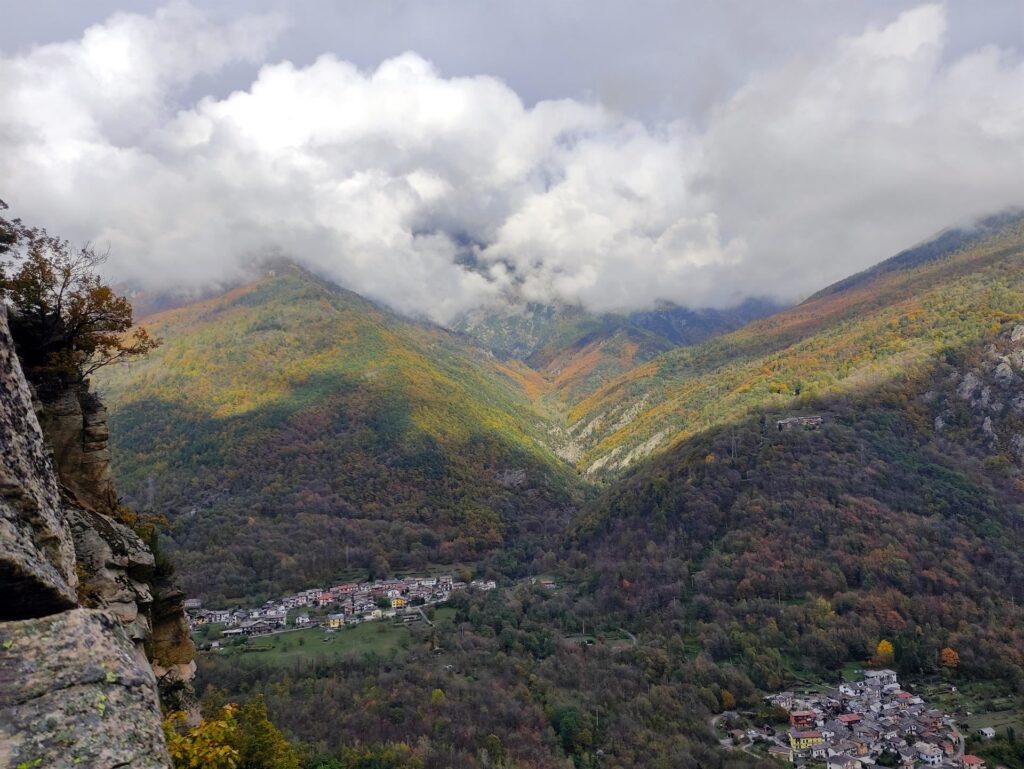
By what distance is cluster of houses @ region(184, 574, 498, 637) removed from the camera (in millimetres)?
81562

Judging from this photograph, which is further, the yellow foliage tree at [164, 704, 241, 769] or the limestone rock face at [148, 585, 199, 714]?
the limestone rock face at [148, 585, 199, 714]

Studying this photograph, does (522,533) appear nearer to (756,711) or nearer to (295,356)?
(756,711)

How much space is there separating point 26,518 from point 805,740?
5832 centimetres

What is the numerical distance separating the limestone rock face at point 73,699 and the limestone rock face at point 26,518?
458mm

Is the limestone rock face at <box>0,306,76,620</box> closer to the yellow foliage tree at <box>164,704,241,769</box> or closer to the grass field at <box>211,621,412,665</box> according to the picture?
the yellow foliage tree at <box>164,704,241,769</box>

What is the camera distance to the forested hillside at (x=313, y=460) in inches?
4414

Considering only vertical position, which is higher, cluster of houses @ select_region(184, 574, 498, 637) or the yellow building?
cluster of houses @ select_region(184, 574, 498, 637)

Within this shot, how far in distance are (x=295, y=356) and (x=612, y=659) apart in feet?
461

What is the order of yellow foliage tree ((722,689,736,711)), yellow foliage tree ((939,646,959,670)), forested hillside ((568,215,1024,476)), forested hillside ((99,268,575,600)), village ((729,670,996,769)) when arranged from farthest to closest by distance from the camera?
forested hillside ((568,215,1024,476)), forested hillside ((99,268,575,600)), yellow foliage tree ((939,646,959,670)), yellow foliage tree ((722,689,736,711)), village ((729,670,996,769))

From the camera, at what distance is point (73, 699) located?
21.8 feet

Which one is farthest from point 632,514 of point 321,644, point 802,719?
point 321,644

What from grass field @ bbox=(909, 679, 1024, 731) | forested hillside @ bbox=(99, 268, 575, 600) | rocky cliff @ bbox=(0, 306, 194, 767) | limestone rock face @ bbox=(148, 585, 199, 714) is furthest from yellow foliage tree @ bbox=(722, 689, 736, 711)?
forested hillside @ bbox=(99, 268, 575, 600)

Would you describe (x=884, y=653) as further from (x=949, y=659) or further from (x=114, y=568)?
(x=114, y=568)

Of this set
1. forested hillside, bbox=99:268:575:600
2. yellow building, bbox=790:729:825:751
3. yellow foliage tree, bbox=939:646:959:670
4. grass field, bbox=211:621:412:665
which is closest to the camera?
yellow building, bbox=790:729:825:751
